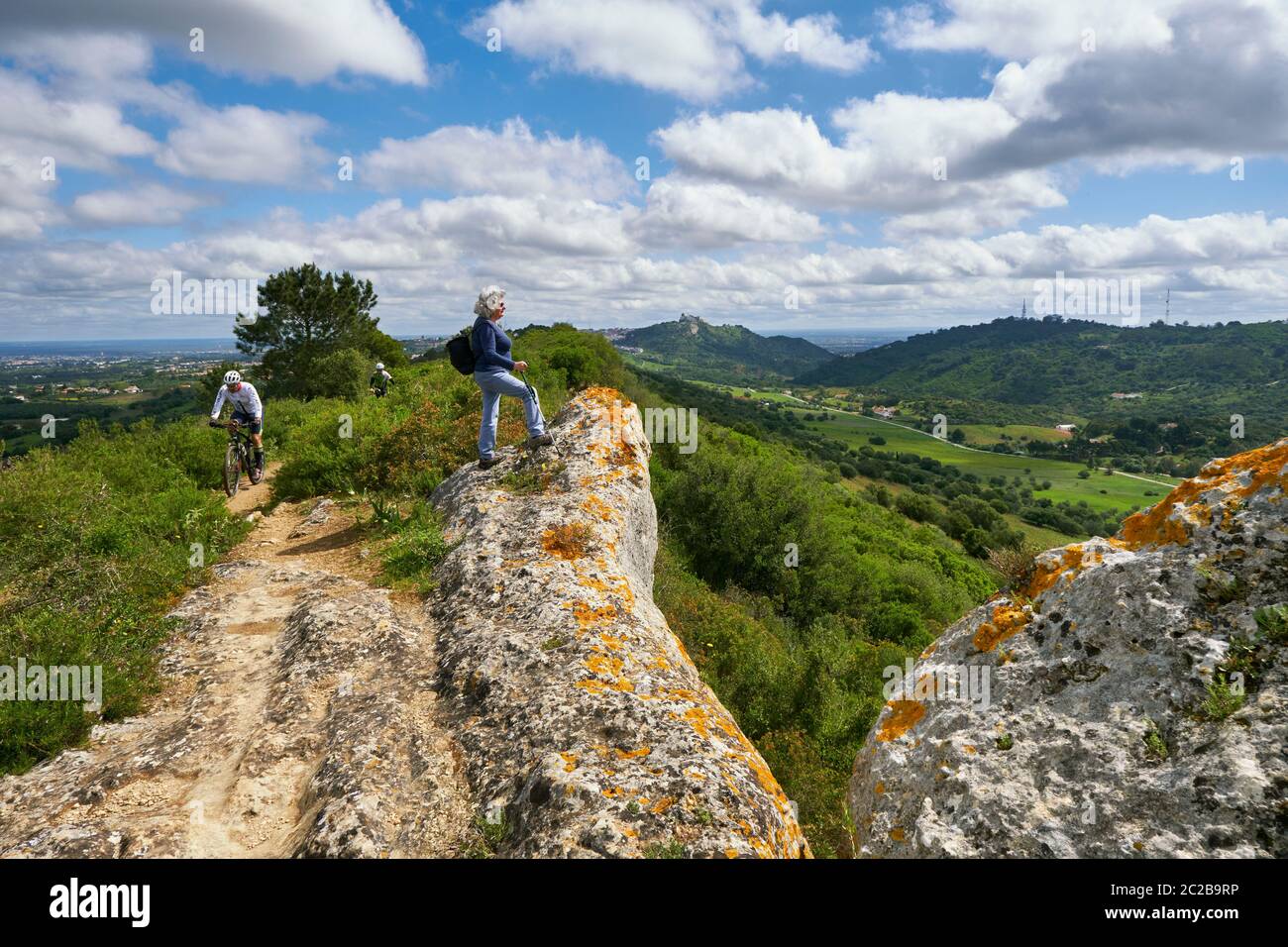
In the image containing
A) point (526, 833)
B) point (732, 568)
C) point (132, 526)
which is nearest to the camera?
point (526, 833)

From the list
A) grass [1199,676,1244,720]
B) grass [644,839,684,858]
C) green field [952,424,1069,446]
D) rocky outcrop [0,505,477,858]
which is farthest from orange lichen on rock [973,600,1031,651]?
green field [952,424,1069,446]

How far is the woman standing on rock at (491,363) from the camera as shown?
9.69 meters

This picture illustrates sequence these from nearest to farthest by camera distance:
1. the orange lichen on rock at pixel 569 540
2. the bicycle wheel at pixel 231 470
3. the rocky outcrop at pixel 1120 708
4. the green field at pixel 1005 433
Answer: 1. the rocky outcrop at pixel 1120 708
2. the orange lichen on rock at pixel 569 540
3. the bicycle wheel at pixel 231 470
4. the green field at pixel 1005 433

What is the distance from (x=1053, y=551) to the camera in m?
5.70

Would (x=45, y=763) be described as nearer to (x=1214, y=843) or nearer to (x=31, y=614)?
(x=31, y=614)

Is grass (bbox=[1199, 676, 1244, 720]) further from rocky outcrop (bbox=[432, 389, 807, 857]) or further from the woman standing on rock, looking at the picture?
the woman standing on rock

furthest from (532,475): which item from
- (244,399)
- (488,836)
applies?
(244,399)

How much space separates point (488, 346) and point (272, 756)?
21.3ft

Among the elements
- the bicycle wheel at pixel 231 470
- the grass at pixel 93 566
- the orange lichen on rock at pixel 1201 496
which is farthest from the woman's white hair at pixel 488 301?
the orange lichen on rock at pixel 1201 496

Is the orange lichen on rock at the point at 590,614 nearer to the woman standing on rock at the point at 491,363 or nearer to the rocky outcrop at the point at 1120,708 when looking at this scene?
the rocky outcrop at the point at 1120,708

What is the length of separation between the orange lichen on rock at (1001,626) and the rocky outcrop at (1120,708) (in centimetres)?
2

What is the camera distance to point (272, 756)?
5.05m
